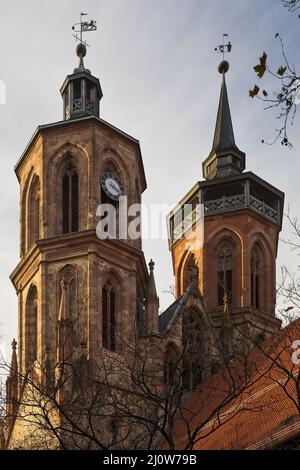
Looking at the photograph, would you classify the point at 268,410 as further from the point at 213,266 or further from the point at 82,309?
the point at 213,266

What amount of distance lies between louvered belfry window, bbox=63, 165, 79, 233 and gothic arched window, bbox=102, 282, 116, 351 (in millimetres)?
2423

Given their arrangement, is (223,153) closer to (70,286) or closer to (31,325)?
(70,286)

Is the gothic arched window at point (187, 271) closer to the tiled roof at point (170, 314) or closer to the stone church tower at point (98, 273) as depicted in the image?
the stone church tower at point (98, 273)

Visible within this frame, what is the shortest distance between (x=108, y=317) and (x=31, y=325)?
9.65 feet

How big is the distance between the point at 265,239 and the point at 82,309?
40.5 feet

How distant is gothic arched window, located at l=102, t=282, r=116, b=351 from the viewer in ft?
122

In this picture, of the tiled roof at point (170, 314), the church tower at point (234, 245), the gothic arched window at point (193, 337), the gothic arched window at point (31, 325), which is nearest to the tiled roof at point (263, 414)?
the gothic arched window at point (193, 337)

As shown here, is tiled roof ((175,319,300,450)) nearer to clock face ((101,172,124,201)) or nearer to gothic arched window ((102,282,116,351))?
gothic arched window ((102,282,116,351))

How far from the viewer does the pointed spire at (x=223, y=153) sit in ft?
161
